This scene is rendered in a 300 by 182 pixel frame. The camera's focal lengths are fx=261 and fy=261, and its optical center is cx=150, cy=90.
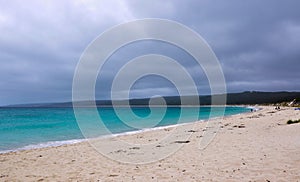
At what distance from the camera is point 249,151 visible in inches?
422

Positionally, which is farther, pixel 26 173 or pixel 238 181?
pixel 26 173

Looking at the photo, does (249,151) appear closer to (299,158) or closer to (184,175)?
(299,158)

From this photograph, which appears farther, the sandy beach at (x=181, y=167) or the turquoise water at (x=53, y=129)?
the turquoise water at (x=53, y=129)

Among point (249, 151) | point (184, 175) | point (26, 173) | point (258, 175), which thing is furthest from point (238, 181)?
point (26, 173)

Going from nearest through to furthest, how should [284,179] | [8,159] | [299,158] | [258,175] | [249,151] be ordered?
[284,179], [258,175], [299,158], [249,151], [8,159]

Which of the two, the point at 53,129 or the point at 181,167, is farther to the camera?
the point at 53,129

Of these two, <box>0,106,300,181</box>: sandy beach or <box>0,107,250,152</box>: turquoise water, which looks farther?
<box>0,107,250,152</box>: turquoise water

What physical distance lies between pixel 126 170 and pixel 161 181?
201 cm

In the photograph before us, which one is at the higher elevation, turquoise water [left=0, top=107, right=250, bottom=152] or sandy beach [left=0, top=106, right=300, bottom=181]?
sandy beach [left=0, top=106, right=300, bottom=181]

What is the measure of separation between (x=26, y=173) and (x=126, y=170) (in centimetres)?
355

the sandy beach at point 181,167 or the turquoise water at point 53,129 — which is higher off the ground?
the sandy beach at point 181,167

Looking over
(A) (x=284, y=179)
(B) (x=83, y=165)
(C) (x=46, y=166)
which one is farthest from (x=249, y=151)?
Answer: (C) (x=46, y=166)

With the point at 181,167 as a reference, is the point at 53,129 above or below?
below

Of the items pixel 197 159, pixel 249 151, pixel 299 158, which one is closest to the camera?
pixel 299 158
